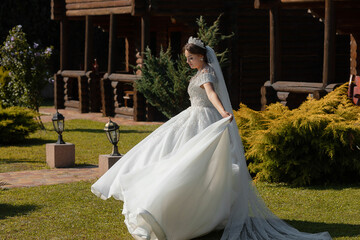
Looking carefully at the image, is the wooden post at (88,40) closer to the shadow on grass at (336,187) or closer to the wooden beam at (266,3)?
the wooden beam at (266,3)

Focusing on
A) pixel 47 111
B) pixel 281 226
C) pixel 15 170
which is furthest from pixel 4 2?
pixel 281 226

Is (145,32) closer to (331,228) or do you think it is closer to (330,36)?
(330,36)

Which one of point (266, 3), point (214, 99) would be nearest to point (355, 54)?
point (266, 3)

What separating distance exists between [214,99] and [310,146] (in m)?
2.73

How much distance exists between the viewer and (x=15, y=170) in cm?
1094

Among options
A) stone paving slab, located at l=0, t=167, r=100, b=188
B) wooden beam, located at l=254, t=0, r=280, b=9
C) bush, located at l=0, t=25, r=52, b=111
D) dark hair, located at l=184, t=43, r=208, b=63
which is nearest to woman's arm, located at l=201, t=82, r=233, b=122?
dark hair, located at l=184, t=43, r=208, b=63

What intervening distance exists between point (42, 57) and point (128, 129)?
260cm

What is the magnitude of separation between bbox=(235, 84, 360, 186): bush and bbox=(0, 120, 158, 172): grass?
11.8 ft

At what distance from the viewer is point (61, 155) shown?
11.1m

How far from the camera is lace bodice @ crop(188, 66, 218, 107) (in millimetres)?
6758

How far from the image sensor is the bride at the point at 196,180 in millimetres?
6145

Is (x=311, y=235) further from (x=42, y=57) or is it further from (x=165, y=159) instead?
(x=42, y=57)

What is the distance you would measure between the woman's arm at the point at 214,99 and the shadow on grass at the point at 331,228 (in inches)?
56.4

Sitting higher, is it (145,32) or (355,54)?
(145,32)
